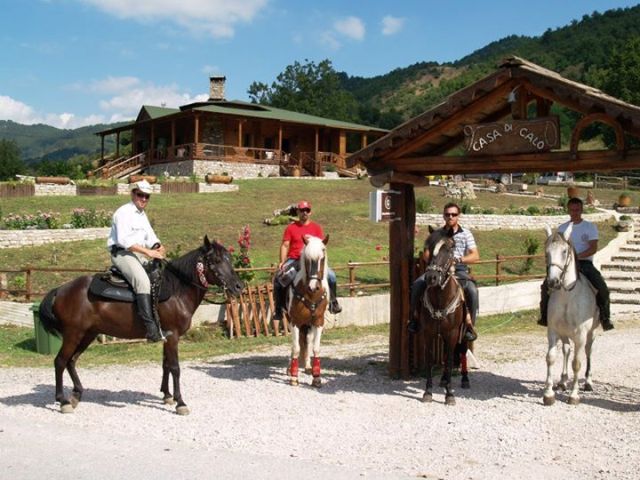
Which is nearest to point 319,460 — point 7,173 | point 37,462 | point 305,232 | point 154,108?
point 37,462

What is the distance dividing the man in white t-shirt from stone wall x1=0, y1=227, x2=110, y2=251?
17238 mm

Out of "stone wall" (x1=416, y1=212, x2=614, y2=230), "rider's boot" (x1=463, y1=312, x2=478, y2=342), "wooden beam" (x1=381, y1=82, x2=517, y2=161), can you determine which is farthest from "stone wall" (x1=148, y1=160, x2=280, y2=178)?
"rider's boot" (x1=463, y1=312, x2=478, y2=342)

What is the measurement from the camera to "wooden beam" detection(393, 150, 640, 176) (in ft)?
27.4

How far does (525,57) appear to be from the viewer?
131250 mm

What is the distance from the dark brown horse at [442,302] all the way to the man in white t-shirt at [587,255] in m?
1.13

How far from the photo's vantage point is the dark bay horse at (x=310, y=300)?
9383 mm

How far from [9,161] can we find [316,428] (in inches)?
2883

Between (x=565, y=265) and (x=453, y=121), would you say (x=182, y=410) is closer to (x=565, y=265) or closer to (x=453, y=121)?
(x=565, y=265)

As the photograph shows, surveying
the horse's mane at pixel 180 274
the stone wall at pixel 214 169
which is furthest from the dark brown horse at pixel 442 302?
the stone wall at pixel 214 169

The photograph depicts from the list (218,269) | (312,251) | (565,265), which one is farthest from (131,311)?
(565,265)

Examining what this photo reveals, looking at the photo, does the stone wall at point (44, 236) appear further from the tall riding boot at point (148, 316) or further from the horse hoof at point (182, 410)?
the horse hoof at point (182, 410)

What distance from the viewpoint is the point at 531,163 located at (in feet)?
29.4

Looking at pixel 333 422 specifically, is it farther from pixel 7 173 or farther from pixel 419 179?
pixel 7 173

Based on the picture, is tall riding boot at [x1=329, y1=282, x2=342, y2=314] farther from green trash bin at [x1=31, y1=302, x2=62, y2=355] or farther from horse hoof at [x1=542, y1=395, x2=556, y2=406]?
green trash bin at [x1=31, y1=302, x2=62, y2=355]
